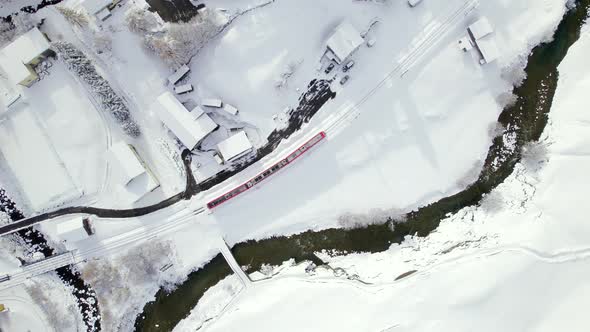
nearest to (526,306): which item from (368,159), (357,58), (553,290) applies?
(553,290)

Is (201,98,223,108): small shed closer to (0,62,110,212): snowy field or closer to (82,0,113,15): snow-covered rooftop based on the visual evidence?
(0,62,110,212): snowy field

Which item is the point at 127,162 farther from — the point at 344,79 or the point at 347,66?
the point at 347,66

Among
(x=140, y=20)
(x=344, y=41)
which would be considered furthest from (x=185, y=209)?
(x=344, y=41)

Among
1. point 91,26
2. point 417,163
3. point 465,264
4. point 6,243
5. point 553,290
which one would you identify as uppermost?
point 91,26

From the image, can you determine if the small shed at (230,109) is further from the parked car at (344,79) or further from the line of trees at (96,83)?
the parked car at (344,79)

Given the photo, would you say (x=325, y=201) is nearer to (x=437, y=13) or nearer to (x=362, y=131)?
(x=362, y=131)

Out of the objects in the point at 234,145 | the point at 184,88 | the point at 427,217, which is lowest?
the point at 427,217
